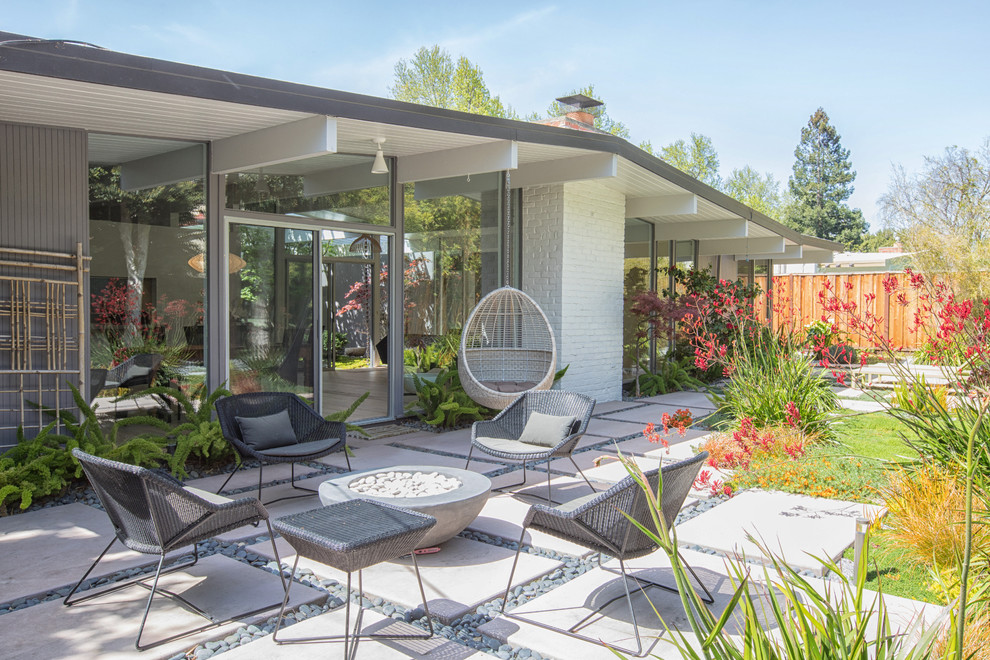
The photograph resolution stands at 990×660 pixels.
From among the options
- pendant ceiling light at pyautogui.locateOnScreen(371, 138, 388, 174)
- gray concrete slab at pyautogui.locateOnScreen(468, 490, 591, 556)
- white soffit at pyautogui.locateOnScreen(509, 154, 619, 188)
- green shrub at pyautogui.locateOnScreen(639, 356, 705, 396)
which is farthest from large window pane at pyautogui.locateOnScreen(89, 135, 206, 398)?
green shrub at pyautogui.locateOnScreen(639, 356, 705, 396)

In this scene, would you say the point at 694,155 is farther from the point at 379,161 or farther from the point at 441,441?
the point at 441,441

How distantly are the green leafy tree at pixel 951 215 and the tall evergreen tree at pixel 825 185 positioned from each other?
13.8 meters

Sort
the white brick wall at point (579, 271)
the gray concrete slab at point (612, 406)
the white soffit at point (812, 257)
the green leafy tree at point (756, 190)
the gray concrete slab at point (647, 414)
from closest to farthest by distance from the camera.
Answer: the gray concrete slab at point (647, 414) < the white brick wall at point (579, 271) < the gray concrete slab at point (612, 406) < the white soffit at point (812, 257) < the green leafy tree at point (756, 190)

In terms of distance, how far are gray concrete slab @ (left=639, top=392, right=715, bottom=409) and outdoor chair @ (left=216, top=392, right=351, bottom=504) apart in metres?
5.53

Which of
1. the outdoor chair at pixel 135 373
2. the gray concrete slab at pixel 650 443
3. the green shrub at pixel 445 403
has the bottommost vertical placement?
the gray concrete slab at pixel 650 443

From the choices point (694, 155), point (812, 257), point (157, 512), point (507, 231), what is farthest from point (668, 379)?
point (694, 155)

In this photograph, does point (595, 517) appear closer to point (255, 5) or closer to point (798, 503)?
point (798, 503)

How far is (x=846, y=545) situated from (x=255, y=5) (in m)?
38.3

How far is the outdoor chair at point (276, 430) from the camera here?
4875mm

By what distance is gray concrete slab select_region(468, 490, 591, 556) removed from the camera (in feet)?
13.2

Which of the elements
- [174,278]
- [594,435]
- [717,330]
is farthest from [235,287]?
[717,330]

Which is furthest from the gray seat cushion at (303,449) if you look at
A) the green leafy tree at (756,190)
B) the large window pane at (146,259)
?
the green leafy tree at (756,190)

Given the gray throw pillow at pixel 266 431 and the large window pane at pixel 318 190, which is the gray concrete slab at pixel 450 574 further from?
the large window pane at pixel 318 190

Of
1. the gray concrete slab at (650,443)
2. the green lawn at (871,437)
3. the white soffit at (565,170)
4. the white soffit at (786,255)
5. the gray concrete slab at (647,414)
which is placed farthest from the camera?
the white soffit at (786,255)
